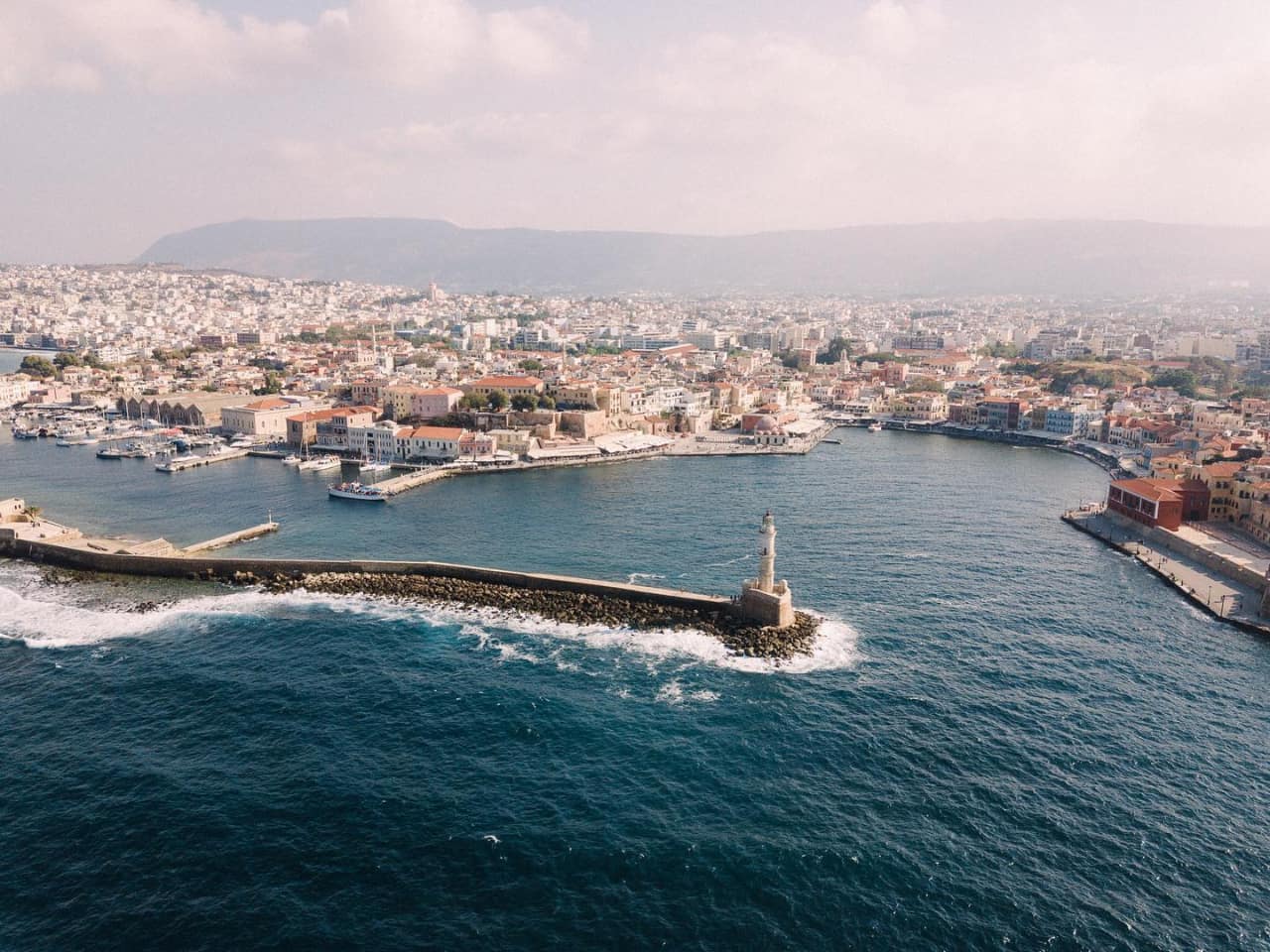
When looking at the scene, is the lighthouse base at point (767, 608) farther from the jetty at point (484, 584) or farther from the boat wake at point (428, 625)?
the boat wake at point (428, 625)

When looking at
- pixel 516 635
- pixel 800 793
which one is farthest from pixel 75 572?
pixel 800 793

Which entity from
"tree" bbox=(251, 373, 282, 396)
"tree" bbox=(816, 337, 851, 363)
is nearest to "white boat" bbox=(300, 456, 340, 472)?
"tree" bbox=(251, 373, 282, 396)

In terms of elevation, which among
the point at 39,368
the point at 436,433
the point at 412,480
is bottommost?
the point at 412,480

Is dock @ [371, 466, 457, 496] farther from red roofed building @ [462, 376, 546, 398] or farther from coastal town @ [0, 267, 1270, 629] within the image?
red roofed building @ [462, 376, 546, 398]

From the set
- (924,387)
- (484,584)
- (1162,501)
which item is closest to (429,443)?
(484,584)

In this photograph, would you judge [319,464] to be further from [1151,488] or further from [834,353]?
[834,353]


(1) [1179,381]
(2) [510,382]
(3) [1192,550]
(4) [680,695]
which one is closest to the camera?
(4) [680,695]

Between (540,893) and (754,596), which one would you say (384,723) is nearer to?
(540,893)
